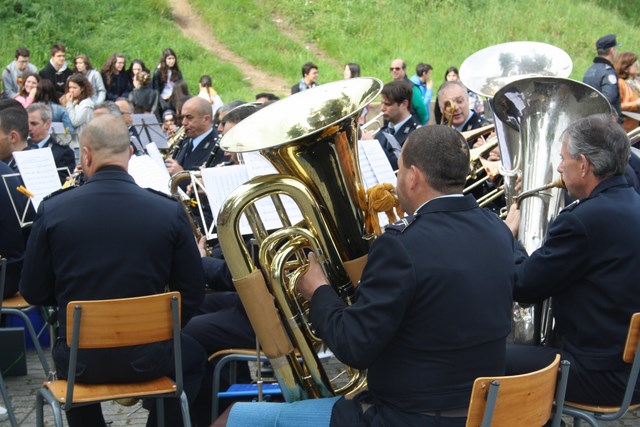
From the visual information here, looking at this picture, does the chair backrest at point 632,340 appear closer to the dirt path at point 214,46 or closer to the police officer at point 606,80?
the police officer at point 606,80

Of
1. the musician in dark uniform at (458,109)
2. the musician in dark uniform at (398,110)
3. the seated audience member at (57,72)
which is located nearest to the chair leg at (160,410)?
the musician in dark uniform at (398,110)

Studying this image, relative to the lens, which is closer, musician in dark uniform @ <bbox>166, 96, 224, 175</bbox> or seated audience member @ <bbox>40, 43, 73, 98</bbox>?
musician in dark uniform @ <bbox>166, 96, 224, 175</bbox>

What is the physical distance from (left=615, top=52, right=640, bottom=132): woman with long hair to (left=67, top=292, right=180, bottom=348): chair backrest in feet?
21.1

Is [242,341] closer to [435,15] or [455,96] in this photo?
[455,96]

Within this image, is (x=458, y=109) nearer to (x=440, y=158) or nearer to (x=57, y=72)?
(x=440, y=158)

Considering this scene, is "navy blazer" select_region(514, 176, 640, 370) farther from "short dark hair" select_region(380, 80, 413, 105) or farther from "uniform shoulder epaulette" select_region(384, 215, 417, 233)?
"short dark hair" select_region(380, 80, 413, 105)

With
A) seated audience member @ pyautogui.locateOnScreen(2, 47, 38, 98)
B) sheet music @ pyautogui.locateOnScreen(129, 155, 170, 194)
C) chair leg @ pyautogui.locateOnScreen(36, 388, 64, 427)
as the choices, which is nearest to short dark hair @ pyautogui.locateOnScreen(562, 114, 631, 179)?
chair leg @ pyautogui.locateOnScreen(36, 388, 64, 427)

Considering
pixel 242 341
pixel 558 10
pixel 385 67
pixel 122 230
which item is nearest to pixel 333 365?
Result: pixel 242 341

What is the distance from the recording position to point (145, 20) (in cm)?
1867

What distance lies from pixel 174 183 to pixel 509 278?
7.58ft

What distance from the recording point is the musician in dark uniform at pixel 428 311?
243 centimetres

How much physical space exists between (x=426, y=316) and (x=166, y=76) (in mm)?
11182

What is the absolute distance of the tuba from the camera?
274 centimetres

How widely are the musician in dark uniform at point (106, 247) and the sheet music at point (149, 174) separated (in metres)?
1.35
